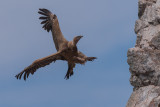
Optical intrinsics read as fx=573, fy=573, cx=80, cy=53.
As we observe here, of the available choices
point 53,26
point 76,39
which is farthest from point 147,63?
point 53,26

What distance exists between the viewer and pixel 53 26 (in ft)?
83.5

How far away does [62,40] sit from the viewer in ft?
79.0

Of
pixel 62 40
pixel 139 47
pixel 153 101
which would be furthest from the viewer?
pixel 62 40

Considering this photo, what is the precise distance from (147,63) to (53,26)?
18.8ft

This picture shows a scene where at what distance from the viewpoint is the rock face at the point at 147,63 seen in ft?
69.3

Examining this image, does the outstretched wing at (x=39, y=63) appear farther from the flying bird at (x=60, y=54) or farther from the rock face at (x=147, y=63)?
the rock face at (x=147, y=63)

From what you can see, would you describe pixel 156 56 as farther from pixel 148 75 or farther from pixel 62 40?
pixel 62 40

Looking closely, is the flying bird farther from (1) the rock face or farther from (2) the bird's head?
(1) the rock face

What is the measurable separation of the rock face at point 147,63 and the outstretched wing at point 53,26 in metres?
3.47

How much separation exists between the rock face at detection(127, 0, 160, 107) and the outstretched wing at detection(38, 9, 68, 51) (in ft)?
11.4

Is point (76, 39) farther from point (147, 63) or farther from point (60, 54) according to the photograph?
point (147, 63)

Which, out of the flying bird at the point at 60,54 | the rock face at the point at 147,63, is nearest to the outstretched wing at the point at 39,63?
the flying bird at the point at 60,54

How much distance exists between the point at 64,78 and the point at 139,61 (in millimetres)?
4186

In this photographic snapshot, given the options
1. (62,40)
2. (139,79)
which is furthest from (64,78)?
(139,79)
